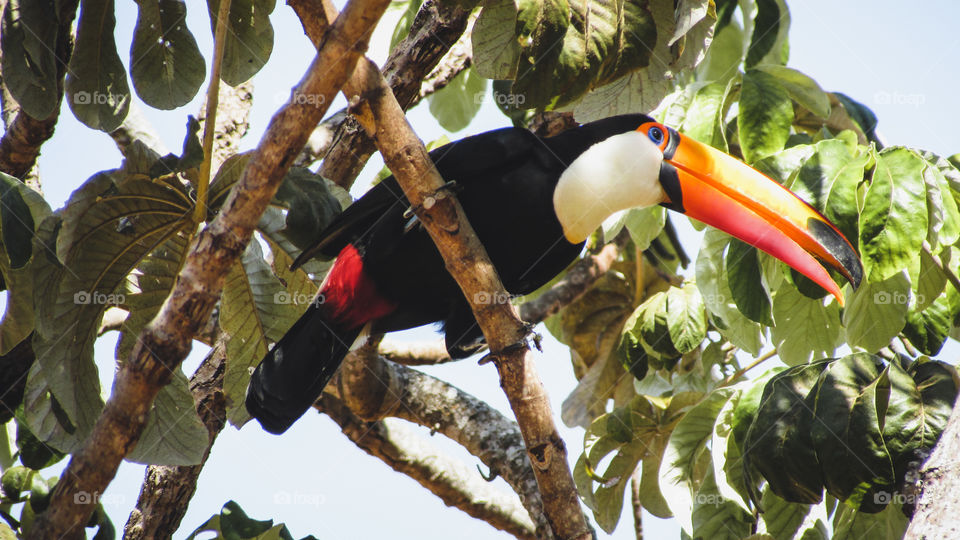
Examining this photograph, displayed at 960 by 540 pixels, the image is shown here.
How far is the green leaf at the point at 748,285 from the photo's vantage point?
2811 mm

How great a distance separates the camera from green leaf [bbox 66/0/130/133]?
2947 millimetres

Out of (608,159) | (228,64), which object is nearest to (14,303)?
(228,64)

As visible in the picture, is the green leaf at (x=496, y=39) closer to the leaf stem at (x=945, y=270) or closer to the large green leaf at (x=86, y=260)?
the large green leaf at (x=86, y=260)

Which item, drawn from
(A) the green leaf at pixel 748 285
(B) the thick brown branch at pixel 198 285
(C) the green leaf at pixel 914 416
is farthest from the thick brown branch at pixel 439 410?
(B) the thick brown branch at pixel 198 285

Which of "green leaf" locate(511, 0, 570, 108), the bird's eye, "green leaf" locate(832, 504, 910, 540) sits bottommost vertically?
"green leaf" locate(832, 504, 910, 540)

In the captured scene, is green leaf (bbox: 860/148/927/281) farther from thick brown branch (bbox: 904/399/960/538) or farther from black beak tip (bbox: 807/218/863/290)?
thick brown branch (bbox: 904/399/960/538)

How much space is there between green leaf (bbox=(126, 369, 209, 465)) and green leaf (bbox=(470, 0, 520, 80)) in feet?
4.37

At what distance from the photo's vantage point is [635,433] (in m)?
3.64

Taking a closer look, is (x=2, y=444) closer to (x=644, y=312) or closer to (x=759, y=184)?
(x=644, y=312)

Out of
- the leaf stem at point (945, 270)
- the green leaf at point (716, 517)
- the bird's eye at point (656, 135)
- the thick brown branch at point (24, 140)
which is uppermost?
the thick brown branch at point (24, 140)

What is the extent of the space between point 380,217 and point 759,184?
1.44 meters

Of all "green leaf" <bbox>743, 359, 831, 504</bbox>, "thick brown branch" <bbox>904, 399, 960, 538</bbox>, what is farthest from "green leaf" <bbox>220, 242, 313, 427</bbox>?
"thick brown branch" <bbox>904, 399, 960, 538</bbox>

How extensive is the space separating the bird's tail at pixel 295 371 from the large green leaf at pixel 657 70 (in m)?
1.21

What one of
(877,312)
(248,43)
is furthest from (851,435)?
(248,43)
